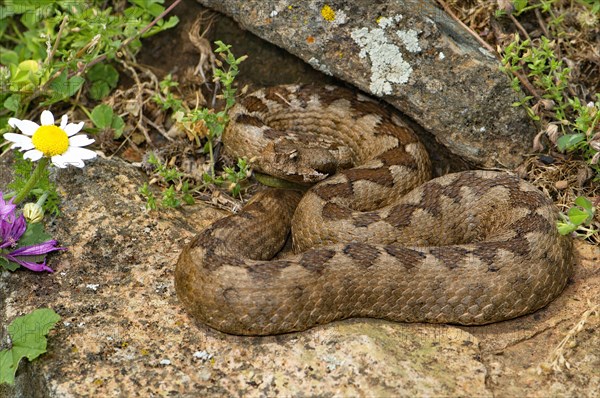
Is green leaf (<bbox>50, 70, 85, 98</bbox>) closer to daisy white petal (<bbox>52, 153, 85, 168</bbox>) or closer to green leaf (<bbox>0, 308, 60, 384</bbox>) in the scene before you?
daisy white petal (<bbox>52, 153, 85, 168</bbox>)

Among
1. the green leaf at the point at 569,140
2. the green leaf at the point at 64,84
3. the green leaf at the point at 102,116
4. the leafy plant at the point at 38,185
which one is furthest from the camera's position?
the green leaf at the point at 102,116

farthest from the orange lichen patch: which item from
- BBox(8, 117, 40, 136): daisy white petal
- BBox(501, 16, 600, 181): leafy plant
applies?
BBox(8, 117, 40, 136): daisy white petal

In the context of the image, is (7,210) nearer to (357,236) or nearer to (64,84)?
(64,84)

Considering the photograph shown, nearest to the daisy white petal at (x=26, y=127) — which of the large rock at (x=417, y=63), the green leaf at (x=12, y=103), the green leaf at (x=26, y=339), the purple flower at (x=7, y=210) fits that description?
the purple flower at (x=7, y=210)

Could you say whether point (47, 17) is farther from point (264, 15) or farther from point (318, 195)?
point (318, 195)

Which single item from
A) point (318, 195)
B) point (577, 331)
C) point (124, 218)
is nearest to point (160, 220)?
point (124, 218)

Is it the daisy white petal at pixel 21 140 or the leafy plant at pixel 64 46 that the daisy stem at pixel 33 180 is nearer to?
the daisy white petal at pixel 21 140
